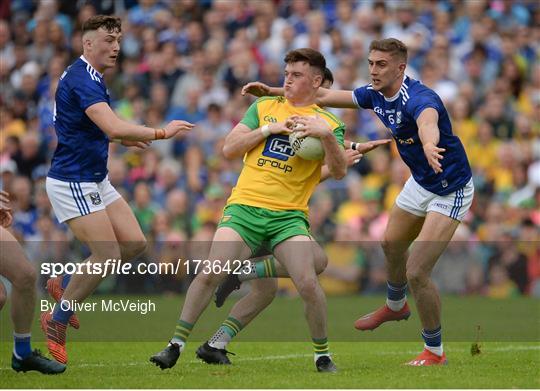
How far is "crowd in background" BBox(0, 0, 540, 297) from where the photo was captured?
16.9m

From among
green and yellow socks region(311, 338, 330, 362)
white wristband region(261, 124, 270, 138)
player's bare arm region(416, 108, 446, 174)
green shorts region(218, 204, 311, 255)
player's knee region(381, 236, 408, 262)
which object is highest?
player's bare arm region(416, 108, 446, 174)

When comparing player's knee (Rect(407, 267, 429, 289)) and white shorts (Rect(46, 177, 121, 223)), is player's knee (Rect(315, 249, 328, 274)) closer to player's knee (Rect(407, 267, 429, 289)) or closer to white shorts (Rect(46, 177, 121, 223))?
player's knee (Rect(407, 267, 429, 289))

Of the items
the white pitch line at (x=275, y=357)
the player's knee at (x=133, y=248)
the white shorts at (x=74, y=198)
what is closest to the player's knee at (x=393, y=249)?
the white pitch line at (x=275, y=357)

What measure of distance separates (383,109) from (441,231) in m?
1.19

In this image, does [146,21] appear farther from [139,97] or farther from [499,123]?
[499,123]

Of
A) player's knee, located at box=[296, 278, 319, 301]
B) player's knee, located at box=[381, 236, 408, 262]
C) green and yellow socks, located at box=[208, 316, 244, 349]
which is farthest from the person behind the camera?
player's knee, located at box=[381, 236, 408, 262]

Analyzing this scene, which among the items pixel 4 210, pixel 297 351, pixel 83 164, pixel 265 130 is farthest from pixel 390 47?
pixel 4 210

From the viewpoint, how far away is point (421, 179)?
1018 centimetres

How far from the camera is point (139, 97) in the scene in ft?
63.8

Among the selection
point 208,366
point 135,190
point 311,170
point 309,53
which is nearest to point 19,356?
point 208,366

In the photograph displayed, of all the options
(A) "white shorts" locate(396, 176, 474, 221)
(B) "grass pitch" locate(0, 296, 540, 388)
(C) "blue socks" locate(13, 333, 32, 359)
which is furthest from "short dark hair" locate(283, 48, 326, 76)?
(C) "blue socks" locate(13, 333, 32, 359)

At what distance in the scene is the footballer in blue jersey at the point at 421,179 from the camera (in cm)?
986

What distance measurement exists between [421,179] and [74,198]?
9.71 ft

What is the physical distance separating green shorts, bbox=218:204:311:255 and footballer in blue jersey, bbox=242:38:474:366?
1148 mm
